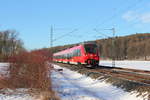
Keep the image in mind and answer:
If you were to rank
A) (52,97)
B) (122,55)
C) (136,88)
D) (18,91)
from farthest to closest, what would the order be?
1. (122,55)
2. (18,91)
3. (136,88)
4. (52,97)

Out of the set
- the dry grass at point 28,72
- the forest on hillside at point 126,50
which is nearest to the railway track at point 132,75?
the dry grass at point 28,72

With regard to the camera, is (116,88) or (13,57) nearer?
(116,88)

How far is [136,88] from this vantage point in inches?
527

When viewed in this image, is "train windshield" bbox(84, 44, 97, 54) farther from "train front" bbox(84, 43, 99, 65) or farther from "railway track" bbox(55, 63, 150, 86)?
"railway track" bbox(55, 63, 150, 86)

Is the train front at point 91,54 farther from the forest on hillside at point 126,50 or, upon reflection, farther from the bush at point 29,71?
the forest on hillside at point 126,50

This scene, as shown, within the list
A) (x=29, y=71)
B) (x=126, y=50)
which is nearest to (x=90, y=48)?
(x=29, y=71)

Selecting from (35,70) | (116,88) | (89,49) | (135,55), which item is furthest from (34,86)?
(135,55)

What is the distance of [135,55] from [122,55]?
11.2 m

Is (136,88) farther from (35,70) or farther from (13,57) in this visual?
(13,57)

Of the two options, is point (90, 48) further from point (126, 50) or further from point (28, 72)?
point (126, 50)

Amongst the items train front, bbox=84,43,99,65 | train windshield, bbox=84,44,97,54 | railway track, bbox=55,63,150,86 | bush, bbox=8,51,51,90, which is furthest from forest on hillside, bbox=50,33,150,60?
bush, bbox=8,51,51,90

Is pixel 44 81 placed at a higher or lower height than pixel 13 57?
lower

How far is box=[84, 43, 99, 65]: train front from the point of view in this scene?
3070cm

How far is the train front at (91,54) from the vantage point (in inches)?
1209
